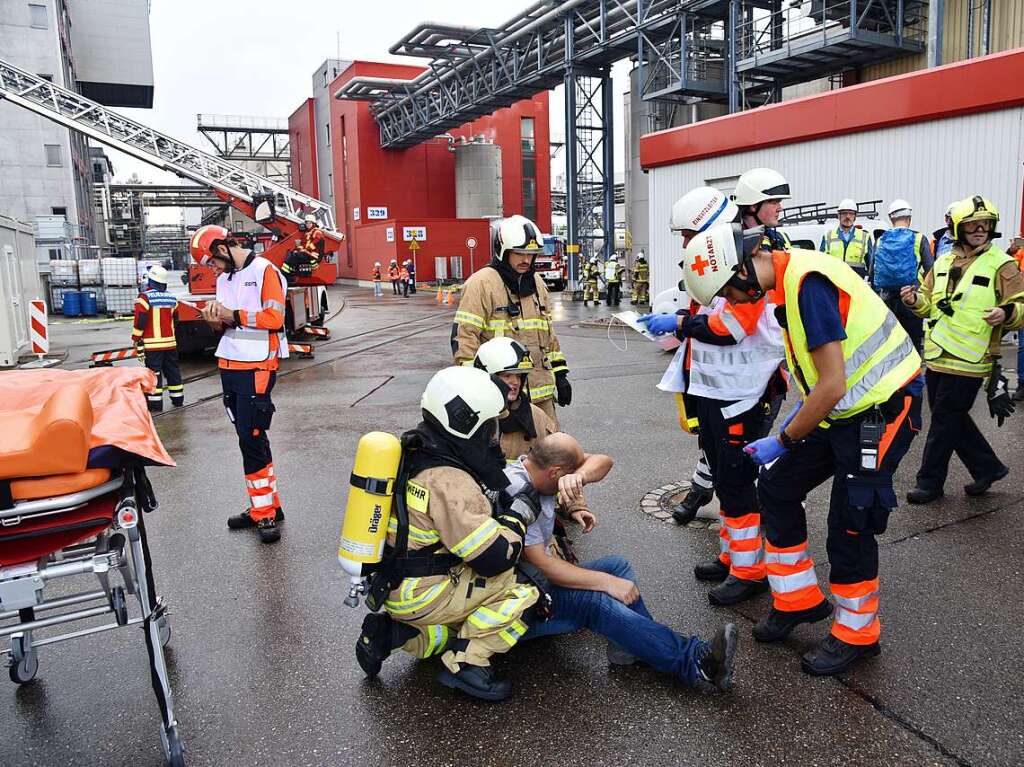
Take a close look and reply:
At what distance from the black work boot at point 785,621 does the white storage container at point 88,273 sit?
27.0 meters

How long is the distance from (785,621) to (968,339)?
8.69ft

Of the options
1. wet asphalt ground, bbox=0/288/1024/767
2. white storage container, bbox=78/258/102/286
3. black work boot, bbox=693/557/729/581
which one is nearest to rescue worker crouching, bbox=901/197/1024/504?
wet asphalt ground, bbox=0/288/1024/767

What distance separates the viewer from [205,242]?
5.21 m

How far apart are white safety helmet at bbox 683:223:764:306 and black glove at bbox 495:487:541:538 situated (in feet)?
3.44

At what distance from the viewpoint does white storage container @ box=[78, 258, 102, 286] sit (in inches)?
1002

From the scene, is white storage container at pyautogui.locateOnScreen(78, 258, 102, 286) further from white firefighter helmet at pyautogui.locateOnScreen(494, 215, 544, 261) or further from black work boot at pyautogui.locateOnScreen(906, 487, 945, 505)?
black work boot at pyautogui.locateOnScreen(906, 487, 945, 505)

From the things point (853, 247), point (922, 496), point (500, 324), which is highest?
point (853, 247)

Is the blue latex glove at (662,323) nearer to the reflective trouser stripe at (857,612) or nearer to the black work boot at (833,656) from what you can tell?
the reflective trouser stripe at (857,612)

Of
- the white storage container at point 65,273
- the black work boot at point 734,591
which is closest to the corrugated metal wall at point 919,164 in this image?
the black work boot at point 734,591

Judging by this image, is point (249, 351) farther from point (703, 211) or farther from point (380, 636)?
point (703, 211)

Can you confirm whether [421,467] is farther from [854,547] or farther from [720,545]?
[720,545]

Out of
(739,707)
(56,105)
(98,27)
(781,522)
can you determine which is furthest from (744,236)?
(98,27)

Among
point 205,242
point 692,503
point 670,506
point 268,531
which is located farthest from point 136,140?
point 692,503

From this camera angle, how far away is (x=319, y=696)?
123 inches
